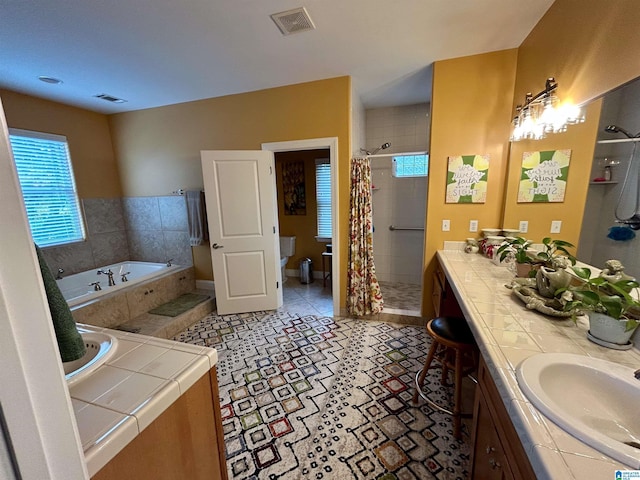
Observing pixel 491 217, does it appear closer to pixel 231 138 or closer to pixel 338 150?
pixel 338 150

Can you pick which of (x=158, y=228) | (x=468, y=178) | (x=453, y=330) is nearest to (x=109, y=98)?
(x=158, y=228)

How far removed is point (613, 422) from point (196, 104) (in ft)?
13.3

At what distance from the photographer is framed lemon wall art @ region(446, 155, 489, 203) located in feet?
7.91

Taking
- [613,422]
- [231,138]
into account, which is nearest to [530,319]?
[613,422]

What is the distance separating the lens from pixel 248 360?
230cm

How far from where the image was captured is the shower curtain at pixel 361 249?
2.77 meters

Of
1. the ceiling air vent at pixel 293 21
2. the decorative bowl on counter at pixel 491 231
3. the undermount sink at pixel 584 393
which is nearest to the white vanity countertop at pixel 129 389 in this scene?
the undermount sink at pixel 584 393

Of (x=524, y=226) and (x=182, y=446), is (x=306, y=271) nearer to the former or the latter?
(x=524, y=226)

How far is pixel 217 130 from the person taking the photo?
3.18 meters

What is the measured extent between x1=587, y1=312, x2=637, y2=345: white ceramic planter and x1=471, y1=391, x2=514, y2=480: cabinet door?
0.50m

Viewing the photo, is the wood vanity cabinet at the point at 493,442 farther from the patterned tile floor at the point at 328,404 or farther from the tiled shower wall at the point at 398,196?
the tiled shower wall at the point at 398,196

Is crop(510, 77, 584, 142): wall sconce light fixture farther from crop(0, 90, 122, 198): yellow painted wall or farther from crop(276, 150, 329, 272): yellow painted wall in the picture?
crop(0, 90, 122, 198): yellow painted wall

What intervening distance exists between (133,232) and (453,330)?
4.20 m

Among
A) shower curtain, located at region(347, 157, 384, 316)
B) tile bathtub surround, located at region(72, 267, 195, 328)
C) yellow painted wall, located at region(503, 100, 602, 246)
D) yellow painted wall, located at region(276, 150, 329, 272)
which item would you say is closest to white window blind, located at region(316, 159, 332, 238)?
yellow painted wall, located at region(276, 150, 329, 272)
